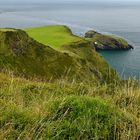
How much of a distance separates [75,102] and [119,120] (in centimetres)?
91

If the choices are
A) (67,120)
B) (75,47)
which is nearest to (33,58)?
(67,120)

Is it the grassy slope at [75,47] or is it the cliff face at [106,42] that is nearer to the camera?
the grassy slope at [75,47]

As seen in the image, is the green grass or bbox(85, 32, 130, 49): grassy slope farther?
bbox(85, 32, 130, 49): grassy slope

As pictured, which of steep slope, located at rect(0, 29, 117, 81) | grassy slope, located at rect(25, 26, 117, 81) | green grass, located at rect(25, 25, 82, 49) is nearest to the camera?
steep slope, located at rect(0, 29, 117, 81)

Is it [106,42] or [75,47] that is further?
[106,42]

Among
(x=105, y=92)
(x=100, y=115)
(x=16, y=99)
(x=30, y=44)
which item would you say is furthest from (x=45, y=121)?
(x=30, y=44)

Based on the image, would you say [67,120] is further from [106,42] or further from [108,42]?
[106,42]

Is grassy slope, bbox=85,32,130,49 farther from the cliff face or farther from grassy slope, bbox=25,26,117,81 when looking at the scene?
grassy slope, bbox=25,26,117,81

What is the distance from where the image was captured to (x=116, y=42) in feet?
415

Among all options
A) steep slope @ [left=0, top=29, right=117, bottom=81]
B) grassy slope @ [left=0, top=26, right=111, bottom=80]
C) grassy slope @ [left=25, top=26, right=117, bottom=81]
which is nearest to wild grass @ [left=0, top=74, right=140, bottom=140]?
steep slope @ [left=0, top=29, right=117, bottom=81]

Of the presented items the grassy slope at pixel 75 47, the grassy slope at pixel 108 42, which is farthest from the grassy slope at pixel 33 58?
the grassy slope at pixel 108 42

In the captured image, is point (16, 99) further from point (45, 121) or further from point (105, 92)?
point (105, 92)

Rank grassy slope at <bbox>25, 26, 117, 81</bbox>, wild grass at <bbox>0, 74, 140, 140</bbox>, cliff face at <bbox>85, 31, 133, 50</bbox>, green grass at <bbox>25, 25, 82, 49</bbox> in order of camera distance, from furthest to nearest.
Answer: cliff face at <bbox>85, 31, 133, 50</bbox>, green grass at <bbox>25, 25, 82, 49</bbox>, grassy slope at <bbox>25, 26, 117, 81</bbox>, wild grass at <bbox>0, 74, 140, 140</bbox>

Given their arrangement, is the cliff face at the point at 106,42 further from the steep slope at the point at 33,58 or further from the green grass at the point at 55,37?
the steep slope at the point at 33,58
